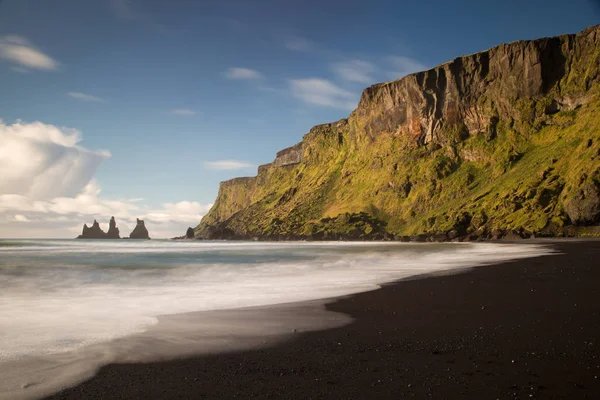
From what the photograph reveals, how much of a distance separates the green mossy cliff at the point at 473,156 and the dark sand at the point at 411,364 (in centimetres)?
5386

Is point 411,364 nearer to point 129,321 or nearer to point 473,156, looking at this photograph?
point 129,321

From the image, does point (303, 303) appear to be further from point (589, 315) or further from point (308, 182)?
point (308, 182)

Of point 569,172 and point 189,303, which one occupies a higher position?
point 569,172

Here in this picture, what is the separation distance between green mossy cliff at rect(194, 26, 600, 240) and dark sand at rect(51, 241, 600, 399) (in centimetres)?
5386

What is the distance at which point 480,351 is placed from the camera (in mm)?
5805

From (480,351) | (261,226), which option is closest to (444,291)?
(480,351)

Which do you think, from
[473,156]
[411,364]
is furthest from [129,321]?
[473,156]

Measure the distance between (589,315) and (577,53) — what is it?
9309cm

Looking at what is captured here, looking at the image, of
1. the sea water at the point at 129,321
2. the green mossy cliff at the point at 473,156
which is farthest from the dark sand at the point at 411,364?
the green mossy cliff at the point at 473,156

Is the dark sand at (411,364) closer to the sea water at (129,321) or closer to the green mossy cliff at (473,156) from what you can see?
the sea water at (129,321)

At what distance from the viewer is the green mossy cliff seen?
60688 mm

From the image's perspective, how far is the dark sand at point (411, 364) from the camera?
4.57m

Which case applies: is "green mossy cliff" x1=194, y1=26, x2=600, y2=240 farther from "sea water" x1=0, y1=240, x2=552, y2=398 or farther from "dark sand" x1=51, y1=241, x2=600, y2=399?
"sea water" x1=0, y1=240, x2=552, y2=398

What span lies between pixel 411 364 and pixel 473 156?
92181 mm
